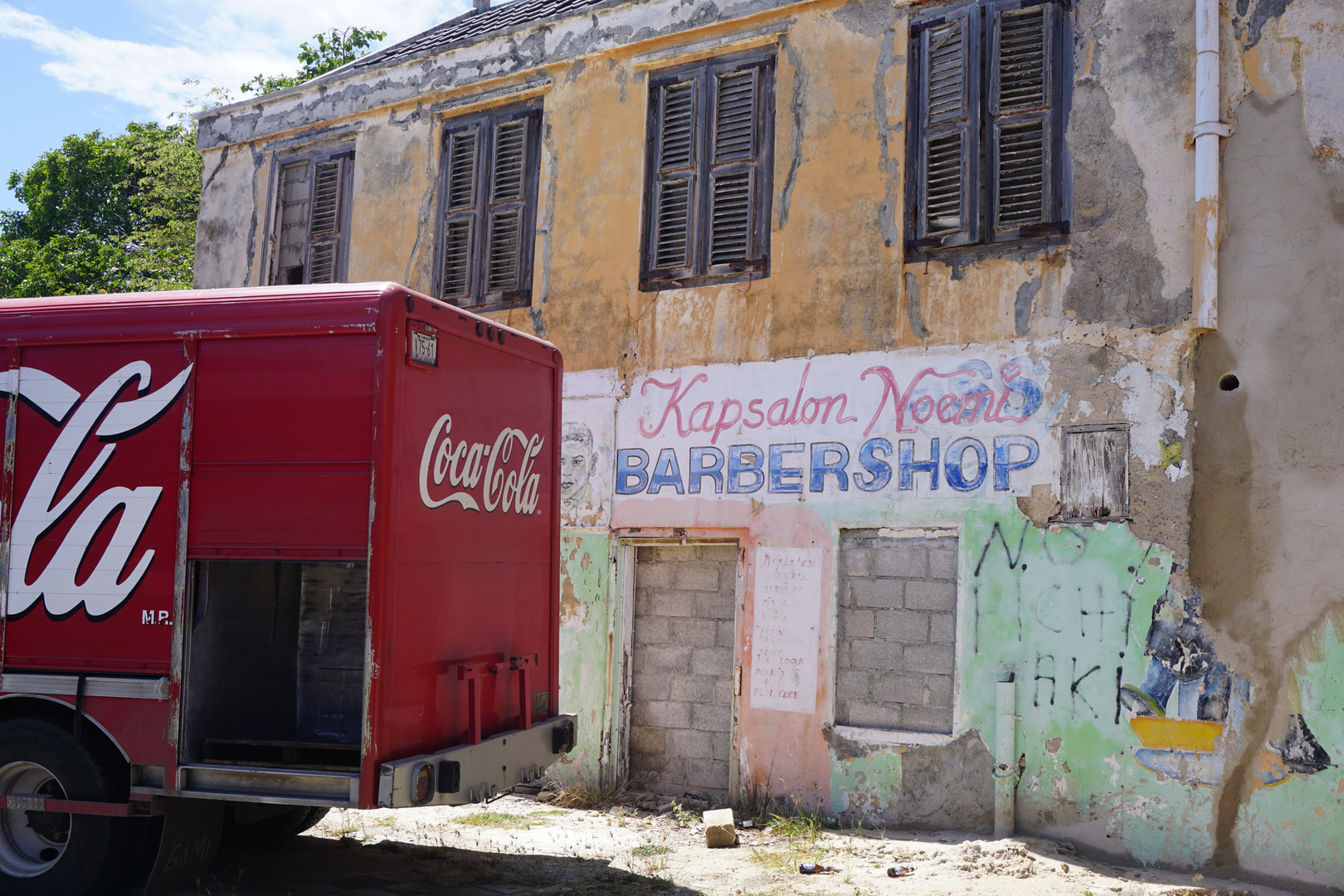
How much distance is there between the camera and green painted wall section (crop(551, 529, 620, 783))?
367 inches

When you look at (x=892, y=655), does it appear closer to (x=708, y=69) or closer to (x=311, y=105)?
(x=708, y=69)

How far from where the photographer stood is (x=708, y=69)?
9.57 metres

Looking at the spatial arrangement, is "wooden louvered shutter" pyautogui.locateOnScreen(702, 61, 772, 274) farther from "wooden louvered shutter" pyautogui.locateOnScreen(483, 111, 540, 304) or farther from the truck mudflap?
the truck mudflap

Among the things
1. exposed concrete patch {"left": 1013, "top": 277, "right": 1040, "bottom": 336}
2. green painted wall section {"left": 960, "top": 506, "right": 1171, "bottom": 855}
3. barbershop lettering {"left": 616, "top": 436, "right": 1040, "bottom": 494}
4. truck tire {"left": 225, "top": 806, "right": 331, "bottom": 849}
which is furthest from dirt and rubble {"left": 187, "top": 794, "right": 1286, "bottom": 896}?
exposed concrete patch {"left": 1013, "top": 277, "right": 1040, "bottom": 336}

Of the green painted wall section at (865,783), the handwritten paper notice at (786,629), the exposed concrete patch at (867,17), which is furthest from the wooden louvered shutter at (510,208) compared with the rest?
the green painted wall section at (865,783)

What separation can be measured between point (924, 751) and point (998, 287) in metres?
3.34

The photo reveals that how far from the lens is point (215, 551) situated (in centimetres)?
558

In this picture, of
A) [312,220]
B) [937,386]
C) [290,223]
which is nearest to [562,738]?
[937,386]

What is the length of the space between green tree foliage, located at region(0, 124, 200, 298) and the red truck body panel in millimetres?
16586

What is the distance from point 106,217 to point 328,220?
909 inches

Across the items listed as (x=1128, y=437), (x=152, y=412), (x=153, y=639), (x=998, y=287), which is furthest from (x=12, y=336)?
(x=1128, y=437)

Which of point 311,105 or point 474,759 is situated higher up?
point 311,105

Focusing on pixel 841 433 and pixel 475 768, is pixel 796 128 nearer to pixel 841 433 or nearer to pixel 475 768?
pixel 841 433

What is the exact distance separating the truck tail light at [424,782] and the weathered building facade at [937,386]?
12.1 feet
